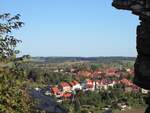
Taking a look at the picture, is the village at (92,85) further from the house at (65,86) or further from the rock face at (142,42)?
the rock face at (142,42)

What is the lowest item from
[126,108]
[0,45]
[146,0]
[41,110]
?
[126,108]

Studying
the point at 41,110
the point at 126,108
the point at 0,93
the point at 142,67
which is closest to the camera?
the point at 0,93

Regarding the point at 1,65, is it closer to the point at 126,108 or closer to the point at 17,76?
the point at 17,76

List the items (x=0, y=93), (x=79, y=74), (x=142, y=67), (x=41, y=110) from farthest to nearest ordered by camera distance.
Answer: (x=79, y=74)
(x=41, y=110)
(x=142, y=67)
(x=0, y=93)

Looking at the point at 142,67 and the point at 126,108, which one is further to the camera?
the point at 126,108

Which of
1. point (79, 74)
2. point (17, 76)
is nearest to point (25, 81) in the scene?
point (17, 76)

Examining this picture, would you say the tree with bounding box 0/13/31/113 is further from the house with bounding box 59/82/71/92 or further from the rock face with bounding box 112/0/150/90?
the house with bounding box 59/82/71/92

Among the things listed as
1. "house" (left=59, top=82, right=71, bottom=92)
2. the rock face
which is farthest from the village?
the rock face

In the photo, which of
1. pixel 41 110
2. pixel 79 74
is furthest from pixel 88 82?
pixel 41 110

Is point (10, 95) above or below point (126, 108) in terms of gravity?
above
